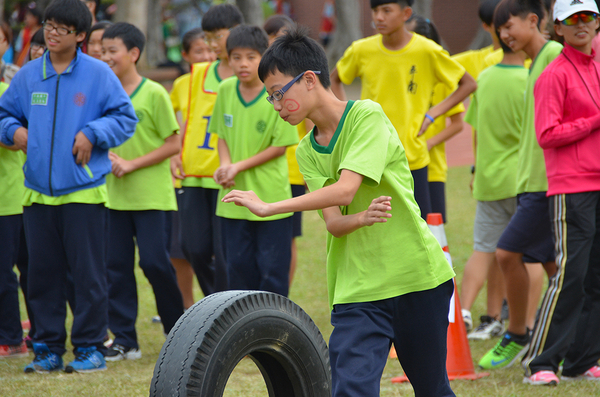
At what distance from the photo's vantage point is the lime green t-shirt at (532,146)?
4.57m

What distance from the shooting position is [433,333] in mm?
2992

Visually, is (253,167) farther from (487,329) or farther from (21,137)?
(487,329)

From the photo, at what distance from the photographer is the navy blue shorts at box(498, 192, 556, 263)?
15.0 feet

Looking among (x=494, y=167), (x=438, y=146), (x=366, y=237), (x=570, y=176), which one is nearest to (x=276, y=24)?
(x=438, y=146)

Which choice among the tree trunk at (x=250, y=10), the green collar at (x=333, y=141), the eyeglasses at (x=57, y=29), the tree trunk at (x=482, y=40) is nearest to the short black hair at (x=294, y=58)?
the green collar at (x=333, y=141)

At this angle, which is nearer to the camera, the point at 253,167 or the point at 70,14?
the point at 70,14

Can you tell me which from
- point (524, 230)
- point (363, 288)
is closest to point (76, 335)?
point (363, 288)

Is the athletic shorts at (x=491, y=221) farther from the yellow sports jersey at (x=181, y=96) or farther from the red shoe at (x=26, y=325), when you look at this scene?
the red shoe at (x=26, y=325)

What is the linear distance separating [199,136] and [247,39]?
1074 millimetres

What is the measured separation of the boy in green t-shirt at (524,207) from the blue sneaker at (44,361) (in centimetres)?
276

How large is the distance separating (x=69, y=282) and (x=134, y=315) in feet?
2.29

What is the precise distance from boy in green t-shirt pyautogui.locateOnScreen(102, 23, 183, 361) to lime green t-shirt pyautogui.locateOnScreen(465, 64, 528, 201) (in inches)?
91.9

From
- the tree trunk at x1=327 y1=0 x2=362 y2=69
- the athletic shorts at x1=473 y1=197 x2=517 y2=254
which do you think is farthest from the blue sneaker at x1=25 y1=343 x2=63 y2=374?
the tree trunk at x1=327 y1=0 x2=362 y2=69

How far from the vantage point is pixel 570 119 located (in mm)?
4258
